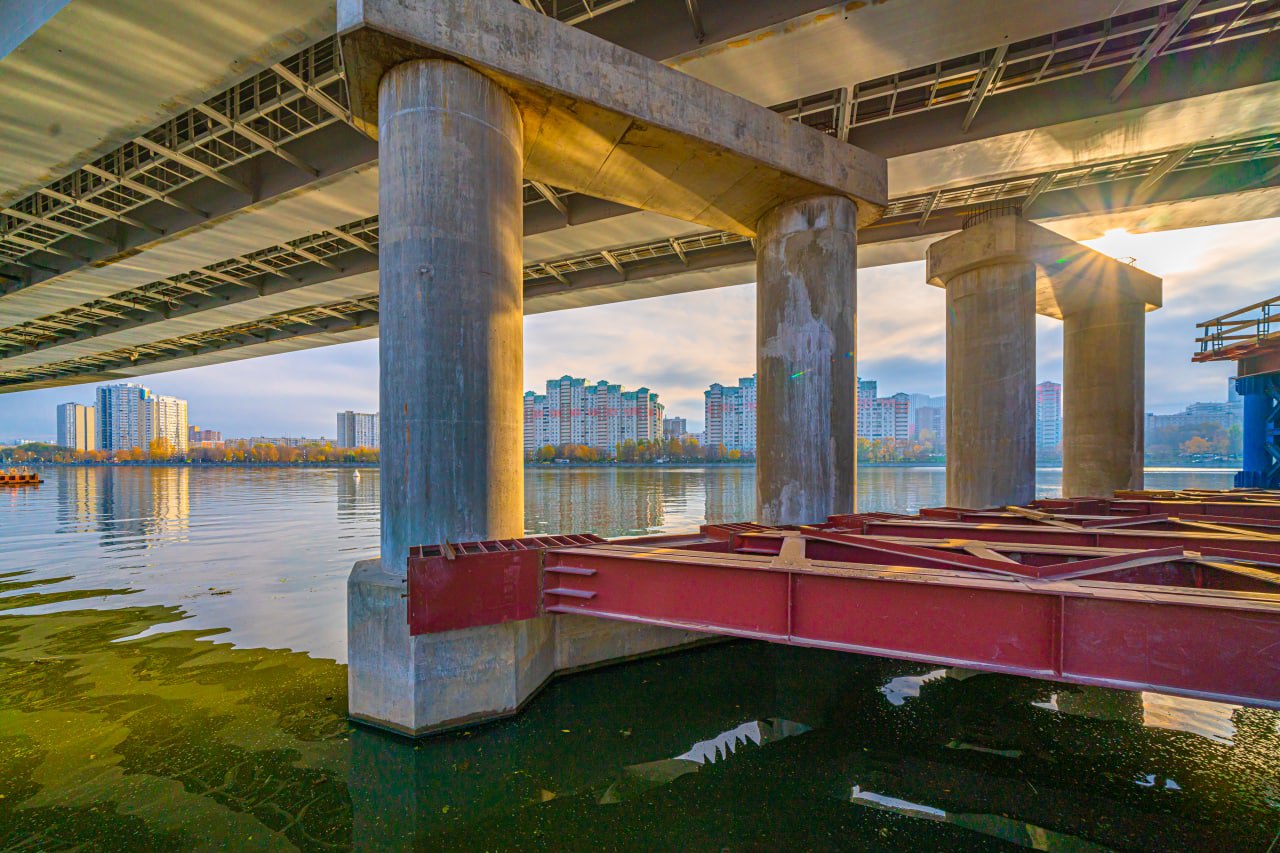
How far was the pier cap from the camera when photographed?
467 inches

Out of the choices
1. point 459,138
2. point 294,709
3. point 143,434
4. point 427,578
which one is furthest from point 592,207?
point 143,434

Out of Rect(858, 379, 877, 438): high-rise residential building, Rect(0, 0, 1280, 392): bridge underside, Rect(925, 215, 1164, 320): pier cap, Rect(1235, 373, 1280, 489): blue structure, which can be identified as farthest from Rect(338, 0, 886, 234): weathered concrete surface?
Rect(858, 379, 877, 438): high-rise residential building

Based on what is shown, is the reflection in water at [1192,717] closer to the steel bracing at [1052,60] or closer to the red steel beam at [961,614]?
the red steel beam at [961,614]

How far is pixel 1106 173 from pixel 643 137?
12.3 metres

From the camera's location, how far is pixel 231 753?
4492mm

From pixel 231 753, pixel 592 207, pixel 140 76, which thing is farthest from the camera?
pixel 592 207

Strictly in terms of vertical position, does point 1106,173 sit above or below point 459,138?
above

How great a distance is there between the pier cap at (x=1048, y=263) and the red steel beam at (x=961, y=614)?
36.3 ft

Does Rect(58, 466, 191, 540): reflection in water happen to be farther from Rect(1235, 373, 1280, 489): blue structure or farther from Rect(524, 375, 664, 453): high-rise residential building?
Rect(524, 375, 664, 453): high-rise residential building

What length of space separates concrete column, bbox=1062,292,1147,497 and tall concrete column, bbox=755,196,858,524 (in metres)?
11.0

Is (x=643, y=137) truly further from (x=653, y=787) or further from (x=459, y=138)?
(x=653, y=787)

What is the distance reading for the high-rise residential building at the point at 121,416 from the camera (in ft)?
584

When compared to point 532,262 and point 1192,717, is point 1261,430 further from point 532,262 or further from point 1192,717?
point 532,262

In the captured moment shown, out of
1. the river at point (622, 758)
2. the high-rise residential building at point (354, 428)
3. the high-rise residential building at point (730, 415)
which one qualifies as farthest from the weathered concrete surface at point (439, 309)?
the high-rise residential building at point (354, 428)
